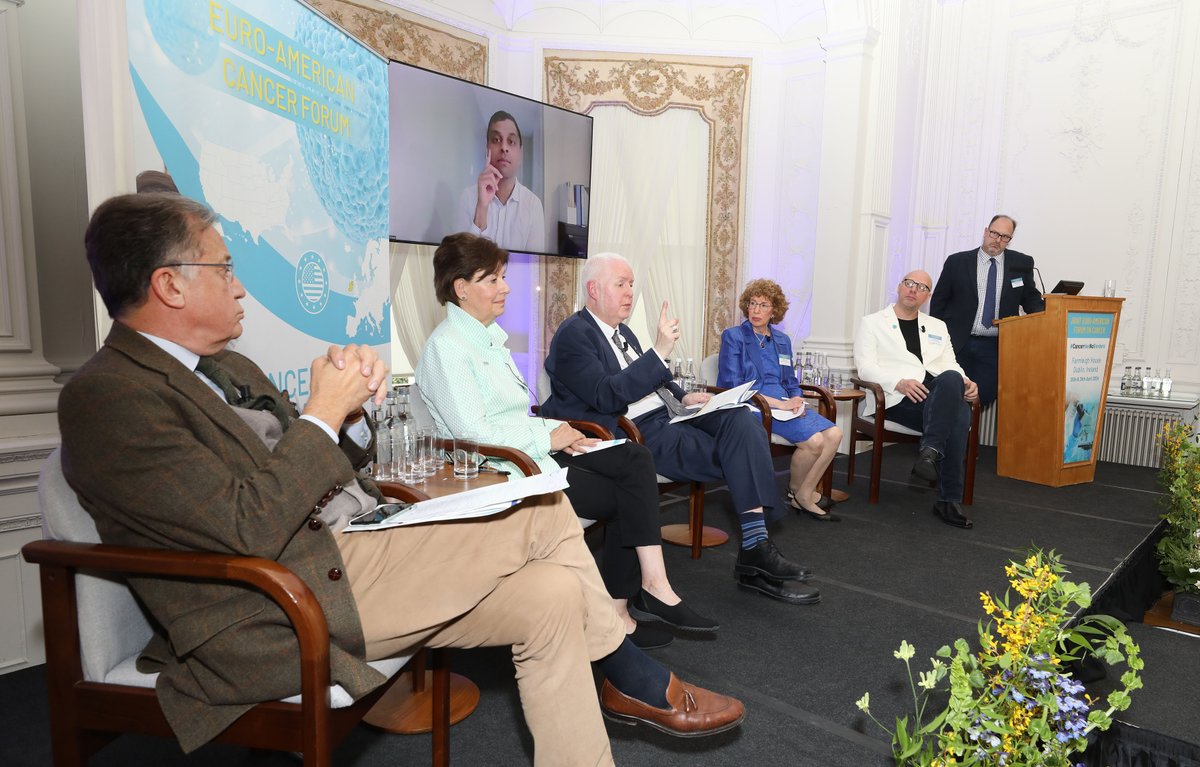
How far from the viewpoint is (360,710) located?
1.27 m

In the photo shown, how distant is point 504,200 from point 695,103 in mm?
1704

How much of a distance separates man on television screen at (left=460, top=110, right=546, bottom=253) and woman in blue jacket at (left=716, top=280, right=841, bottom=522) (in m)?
1.99

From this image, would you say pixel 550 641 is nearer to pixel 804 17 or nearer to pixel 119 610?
pixel 119 610

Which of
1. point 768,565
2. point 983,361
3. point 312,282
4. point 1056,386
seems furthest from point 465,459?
point 983,361

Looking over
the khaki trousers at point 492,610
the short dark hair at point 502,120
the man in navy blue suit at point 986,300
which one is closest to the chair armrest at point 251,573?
the khaki trousers at point 492,610

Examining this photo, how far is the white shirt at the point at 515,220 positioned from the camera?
498cm

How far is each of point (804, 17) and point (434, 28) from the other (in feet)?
8.70

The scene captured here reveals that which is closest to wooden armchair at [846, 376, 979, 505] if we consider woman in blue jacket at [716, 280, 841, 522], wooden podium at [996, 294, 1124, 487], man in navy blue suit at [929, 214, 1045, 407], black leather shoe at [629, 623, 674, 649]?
woman in blue jacket at [716, 280, 841, 522]

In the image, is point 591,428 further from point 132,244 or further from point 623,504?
point 132,244

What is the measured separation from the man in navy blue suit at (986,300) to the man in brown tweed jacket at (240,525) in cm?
427

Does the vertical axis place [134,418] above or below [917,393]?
above

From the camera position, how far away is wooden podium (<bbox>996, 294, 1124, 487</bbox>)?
165 inches

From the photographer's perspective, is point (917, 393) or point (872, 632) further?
point (917, 393)

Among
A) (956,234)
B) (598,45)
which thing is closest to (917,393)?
(956,234)
